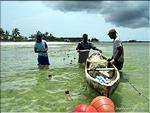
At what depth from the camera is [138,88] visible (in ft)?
37.8

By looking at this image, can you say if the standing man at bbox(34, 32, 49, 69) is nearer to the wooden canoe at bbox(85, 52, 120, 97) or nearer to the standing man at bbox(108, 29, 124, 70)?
the wooden canoe at bbox(85, 52, 120, 97)

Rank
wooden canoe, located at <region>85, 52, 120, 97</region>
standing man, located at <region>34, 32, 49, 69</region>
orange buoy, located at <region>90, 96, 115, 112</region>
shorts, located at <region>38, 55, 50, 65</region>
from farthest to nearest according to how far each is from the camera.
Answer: shorts, located at <region>38, 55, 50, 65</region> → standing man, located at <region>34, 32, 49, 69</region> → wooden canoe, located at <region>85, 52, 120, 97</region> → orange buoy, located at <region>90, 96, 115, 112</region>

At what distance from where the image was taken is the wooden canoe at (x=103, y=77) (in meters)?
8.08

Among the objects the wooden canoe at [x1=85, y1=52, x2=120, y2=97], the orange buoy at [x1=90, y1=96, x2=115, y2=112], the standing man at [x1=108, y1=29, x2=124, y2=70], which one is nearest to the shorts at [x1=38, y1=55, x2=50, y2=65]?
the wooden canoe at [x1=85, y1=52, x2=120, y2=97]

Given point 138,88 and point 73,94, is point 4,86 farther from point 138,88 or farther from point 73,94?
point 138,88

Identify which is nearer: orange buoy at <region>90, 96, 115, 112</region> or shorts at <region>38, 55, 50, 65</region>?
orange buoy at <region>90, 96, 115, 112</region>

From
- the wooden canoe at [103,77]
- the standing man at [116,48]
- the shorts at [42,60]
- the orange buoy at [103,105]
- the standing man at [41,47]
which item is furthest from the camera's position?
the shorts at [42,60]

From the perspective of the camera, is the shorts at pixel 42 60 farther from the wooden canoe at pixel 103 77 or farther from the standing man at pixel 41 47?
the wooden canoe at pixel 103 77

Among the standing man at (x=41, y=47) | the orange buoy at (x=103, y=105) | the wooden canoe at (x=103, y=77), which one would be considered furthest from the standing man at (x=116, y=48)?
the orange buoy at (x=103, y=105)

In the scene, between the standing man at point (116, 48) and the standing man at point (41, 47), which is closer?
the standing man at point (116, 48)

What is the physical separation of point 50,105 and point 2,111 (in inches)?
57.0

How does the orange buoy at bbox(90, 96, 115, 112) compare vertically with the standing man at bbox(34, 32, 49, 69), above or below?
below

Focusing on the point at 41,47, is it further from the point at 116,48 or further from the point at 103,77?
the point at 103,77

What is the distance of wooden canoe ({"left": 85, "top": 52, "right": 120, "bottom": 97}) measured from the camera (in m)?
8.08
